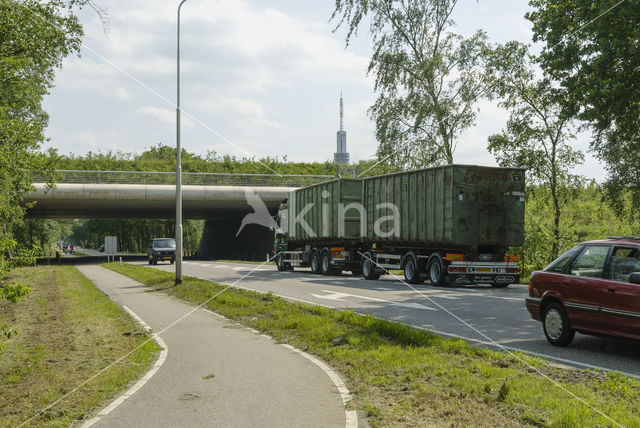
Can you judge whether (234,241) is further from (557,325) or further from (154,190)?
(557,325)

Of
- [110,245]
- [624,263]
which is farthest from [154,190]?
[624,263]

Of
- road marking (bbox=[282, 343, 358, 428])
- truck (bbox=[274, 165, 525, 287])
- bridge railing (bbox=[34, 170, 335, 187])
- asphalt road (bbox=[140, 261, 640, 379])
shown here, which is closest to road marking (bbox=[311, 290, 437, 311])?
asphalt road (bbox=[140, 261, 640, 379])

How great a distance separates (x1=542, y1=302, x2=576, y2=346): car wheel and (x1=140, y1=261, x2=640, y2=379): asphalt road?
124 mm

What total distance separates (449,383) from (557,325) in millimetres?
3061

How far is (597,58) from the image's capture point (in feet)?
52.9

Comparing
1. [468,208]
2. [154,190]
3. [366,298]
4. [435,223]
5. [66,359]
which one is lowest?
[66,359]

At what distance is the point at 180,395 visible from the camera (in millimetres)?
6484

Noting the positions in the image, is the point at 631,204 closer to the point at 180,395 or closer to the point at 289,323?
the point at 289,323

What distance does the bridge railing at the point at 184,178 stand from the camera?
151 feet

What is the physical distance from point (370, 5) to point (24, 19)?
2114cm

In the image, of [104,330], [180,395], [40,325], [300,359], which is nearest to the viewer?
[180,395]

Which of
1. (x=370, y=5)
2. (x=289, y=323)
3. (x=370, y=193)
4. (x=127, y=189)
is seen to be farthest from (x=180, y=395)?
(x=127, y=189)

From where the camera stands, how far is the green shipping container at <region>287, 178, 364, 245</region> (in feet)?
82.8

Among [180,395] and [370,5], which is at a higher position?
[370,5]
